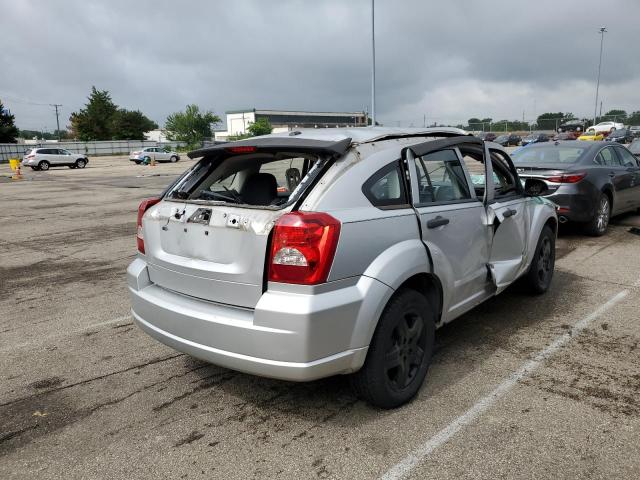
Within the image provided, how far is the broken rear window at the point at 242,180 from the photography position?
361cm

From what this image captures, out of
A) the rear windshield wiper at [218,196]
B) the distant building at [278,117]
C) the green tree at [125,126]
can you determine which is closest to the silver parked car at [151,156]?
the green tree at [125,126]

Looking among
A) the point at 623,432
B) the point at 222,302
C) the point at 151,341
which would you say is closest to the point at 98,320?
the point at 151,341

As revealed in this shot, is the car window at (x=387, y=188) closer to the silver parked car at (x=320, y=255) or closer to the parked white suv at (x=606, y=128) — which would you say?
the silver parked car at (x=320, y=255)

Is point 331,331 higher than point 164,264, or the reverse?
point 164,264

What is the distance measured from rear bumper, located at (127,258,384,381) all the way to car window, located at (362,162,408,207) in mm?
524

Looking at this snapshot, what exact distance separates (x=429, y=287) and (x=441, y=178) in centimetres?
85

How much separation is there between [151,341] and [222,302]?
5.77 feet

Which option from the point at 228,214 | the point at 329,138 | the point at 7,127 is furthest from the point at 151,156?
the point at 228,214

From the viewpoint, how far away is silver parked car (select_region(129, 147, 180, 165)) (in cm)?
4626

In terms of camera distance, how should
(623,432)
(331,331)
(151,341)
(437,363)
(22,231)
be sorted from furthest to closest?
(22,231) < (151,341) < (437,363) < (623,432) < (331,331)

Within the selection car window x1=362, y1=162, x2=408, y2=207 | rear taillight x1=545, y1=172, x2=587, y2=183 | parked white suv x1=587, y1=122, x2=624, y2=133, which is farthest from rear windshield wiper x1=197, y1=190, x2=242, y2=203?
parked white suv x1=587, y1=122, x2=624, y2=133

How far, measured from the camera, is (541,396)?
3.33m

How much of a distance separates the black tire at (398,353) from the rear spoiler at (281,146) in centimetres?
93

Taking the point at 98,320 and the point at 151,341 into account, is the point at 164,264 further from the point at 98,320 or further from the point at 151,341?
the point at 98,320
